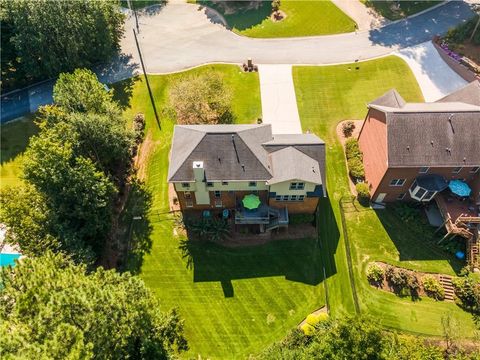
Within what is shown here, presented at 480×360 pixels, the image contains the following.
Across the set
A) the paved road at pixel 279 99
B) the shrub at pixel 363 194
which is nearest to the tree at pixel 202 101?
the paved road at pixel 279 99

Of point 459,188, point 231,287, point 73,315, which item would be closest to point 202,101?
point 231,287

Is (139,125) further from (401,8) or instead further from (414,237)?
(401,8)

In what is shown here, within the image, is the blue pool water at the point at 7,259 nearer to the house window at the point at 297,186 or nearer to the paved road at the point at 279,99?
the house window at the point at 297,186

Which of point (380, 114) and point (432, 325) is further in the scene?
point (380, 114)

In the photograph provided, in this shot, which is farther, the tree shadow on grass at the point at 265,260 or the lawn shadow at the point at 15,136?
the lawn shadow at the point at 15,136

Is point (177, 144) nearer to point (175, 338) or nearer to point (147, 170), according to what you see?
point (147, 170)

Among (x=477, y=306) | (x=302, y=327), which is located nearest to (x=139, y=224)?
(x=302, y=327)
